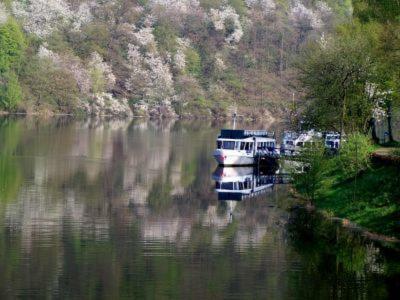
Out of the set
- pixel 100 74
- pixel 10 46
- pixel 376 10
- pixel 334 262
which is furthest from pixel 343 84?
pixel 100 74

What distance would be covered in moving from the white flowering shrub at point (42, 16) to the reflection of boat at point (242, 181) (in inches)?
4454

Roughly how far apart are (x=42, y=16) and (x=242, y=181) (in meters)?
126

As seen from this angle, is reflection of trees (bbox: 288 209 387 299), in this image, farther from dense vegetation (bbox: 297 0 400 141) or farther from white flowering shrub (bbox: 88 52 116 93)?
white flowering shrub (bbox: 88 52 116 93)

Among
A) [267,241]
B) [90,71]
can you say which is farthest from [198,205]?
[90,71]

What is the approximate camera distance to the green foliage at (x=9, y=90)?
166 meters

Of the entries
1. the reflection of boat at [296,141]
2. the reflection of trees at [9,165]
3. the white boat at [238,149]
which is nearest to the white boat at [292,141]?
the reflection of boat at [296,141]

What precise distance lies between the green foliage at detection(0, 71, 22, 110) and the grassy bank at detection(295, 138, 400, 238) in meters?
108

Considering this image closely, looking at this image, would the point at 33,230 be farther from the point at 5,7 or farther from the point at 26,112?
the point at 5,7

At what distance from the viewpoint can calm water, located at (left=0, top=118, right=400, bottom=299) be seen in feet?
122

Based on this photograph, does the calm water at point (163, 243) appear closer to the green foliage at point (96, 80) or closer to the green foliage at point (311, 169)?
the green foliage at point (311, 169)

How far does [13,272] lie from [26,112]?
137639 mm

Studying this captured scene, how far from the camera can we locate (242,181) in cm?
7625

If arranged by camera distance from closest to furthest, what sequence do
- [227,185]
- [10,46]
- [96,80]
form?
[227,185], [10,46], [96,80]

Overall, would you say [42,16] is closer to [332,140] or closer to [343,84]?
[332,140]
